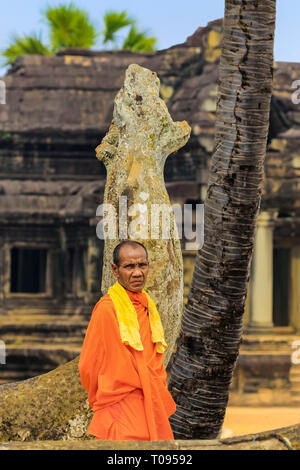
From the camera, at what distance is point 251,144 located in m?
7.97

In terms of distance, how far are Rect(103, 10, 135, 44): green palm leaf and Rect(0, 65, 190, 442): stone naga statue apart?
26.3 meters

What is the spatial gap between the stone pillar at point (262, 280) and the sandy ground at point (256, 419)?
1752 millimetres

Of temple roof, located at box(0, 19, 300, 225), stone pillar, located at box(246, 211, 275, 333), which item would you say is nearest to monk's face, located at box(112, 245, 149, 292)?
stone pillar, located at box(246, 211, 275, 333)

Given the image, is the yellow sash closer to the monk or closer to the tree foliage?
the monk

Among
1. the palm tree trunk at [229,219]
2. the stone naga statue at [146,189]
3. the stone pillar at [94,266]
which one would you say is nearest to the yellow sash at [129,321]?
the stone naga statue at [146,189]

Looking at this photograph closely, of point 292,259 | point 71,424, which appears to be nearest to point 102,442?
point 71,424

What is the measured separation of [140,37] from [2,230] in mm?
13934

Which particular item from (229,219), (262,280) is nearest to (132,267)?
(229,219)

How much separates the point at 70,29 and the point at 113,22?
1.45 meters

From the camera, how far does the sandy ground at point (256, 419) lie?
14961 millimetres

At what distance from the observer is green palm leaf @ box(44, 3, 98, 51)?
3347 cm

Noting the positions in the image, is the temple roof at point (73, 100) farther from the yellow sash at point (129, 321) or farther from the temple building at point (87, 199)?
the yellow sash at point (129, 321)

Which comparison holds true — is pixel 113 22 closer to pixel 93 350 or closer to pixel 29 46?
pixel 29 46
